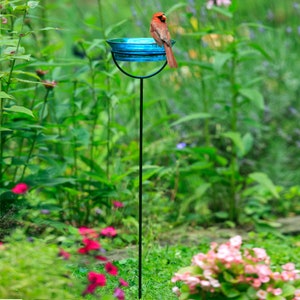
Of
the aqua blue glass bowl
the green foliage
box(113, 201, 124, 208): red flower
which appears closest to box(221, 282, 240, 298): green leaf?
the green foliage

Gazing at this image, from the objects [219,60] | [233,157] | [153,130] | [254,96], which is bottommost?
[233,157]

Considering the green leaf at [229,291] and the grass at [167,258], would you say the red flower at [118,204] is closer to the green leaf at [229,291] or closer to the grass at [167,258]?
the grass at [167,258]

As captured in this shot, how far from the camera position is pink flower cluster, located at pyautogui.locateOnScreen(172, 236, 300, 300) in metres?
3.13

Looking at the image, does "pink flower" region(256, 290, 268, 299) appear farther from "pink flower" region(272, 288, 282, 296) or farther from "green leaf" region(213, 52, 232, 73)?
"green leaf" region(213, 52, 232, 73)

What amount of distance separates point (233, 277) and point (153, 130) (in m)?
3.15

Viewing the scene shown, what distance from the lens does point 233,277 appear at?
3168 millimetres

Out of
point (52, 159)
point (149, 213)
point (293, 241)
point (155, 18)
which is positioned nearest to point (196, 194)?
point (149, 213)

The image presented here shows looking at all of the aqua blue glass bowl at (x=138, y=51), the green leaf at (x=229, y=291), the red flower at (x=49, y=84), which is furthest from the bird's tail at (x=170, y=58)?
the green leaf at (x=229, y=291)

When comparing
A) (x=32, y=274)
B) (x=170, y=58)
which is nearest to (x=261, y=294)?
(x=32, y=274)

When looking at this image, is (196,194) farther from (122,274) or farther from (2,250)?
(2,250)

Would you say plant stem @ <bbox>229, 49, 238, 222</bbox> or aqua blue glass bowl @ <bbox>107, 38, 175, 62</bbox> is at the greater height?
aqua blue glass bowl @ <bbox>107, 38, 175, 62</bbox>

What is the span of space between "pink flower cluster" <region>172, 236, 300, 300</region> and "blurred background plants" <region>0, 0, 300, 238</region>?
1.23 m

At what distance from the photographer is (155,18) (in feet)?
12.0

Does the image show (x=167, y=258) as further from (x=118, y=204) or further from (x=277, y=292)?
(x=277, y=292)
